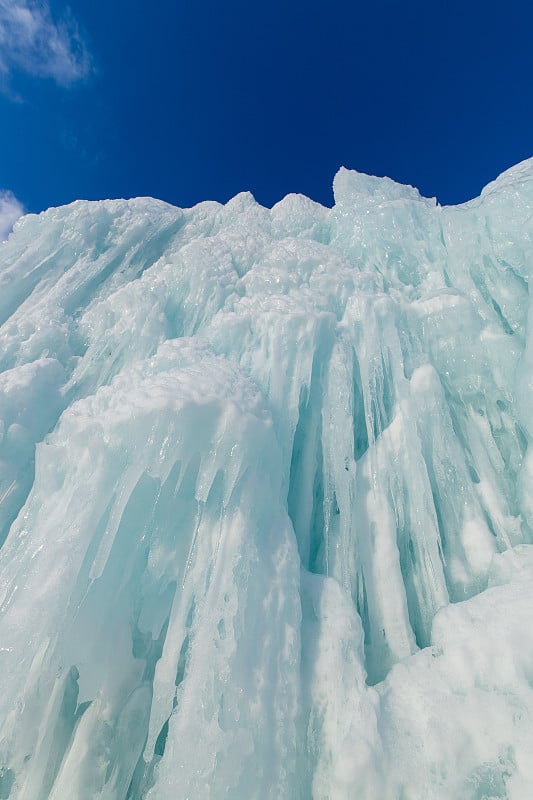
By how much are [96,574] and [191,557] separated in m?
1.14

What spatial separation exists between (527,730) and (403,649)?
1.64 m

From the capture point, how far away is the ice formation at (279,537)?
4.06 meters

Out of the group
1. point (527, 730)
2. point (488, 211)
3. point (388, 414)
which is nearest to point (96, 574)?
point (527, 730)

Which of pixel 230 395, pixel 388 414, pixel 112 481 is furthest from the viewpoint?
pixel 388 414

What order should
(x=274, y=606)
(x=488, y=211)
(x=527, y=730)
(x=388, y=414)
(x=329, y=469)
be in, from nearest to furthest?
1. (x=527, y=730)
2. (x=274, y=606)
3. (x=329, y=469)
4. (x=388, y=414)
5. (x=488, y=211)

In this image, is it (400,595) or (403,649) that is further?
(400,595)

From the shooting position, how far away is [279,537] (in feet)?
18.6

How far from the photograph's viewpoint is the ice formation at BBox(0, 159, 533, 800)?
4.06 meters

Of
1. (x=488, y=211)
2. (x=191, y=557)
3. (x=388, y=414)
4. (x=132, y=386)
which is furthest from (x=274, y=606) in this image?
(x=488, y=211)

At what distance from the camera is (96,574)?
4.66m

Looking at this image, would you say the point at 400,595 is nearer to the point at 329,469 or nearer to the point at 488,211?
the point at 329,469

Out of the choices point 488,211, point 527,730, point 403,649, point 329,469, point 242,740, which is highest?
point 488,211

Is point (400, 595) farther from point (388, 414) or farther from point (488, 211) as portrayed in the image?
point (488, 211)

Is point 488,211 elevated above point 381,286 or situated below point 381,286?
above
